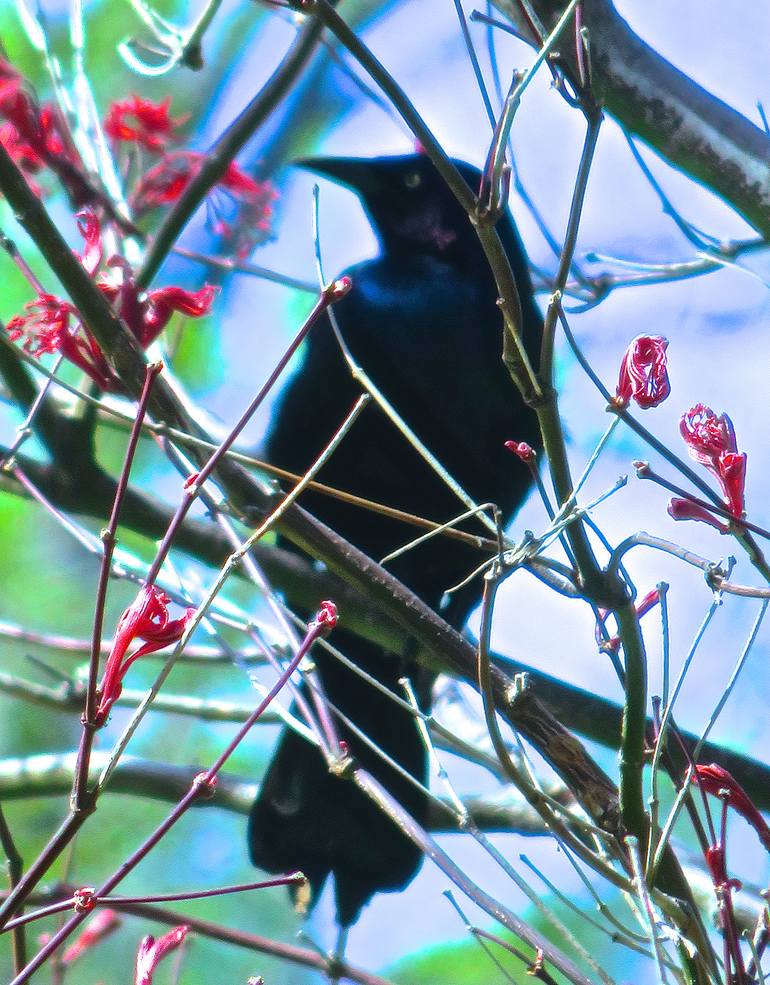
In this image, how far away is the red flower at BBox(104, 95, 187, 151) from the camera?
2.73 metres

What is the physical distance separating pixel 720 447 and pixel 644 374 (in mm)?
128

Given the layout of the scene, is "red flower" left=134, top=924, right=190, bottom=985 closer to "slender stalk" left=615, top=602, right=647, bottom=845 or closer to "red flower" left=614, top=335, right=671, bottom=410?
"slender stalk" left=615, top=602, right=647, bottom=845

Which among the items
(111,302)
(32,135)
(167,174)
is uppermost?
(167,174)

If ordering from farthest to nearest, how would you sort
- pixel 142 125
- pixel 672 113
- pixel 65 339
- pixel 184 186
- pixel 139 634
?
1. pixel 142 125
2. pixel 184 186
3. pixel 672 113
4. pixel 65 339
5. pixel 139 634

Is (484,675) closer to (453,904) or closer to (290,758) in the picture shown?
(453,904)

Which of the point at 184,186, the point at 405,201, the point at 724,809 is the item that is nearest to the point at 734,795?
the point at 724,809

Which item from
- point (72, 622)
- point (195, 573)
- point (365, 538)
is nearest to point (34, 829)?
point (72, 622)

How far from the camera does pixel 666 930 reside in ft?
4.00

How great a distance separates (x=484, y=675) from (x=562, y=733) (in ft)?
0.80

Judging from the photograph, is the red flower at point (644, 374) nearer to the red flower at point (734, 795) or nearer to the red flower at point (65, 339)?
the red flower at point (734, 795)

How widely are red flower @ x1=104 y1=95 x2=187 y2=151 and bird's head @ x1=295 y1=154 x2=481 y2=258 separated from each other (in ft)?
2.49

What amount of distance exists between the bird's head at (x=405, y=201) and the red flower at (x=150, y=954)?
8.45 ft

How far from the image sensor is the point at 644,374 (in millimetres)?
1255

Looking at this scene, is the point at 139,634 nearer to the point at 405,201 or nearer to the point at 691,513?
the point at 691,513
